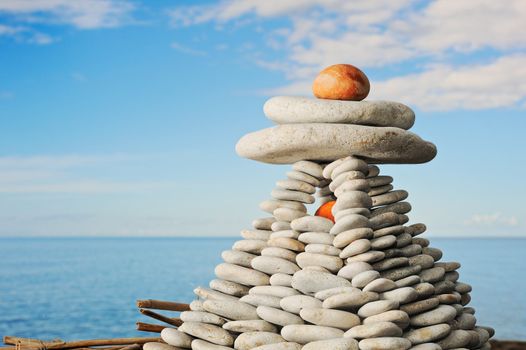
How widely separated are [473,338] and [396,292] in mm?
893

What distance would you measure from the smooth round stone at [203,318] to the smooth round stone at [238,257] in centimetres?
46

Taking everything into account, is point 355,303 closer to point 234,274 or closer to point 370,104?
point 234,274

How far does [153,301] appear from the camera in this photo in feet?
20.4

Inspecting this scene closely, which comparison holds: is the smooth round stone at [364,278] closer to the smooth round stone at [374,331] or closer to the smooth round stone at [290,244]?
the smooth round stone at [374,331]

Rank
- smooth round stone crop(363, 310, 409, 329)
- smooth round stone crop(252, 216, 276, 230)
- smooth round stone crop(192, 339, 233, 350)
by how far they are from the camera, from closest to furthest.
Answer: smooth round stone crop(363, 310, 409, 329)
smooth round stone crop(192, 339, 233, 350)
smooth round stone crop(252, 216, 276, 230)

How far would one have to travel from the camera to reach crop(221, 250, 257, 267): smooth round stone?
556cm

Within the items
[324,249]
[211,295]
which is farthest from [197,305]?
[324,249]

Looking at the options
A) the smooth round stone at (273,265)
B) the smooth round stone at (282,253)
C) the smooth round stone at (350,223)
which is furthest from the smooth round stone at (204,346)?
the smooth round stone at (350,223)

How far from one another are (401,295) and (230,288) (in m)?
1.24

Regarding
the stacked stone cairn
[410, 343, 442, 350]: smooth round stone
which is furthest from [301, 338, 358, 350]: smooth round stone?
[410, 343, 442, 350]: smooth round stone

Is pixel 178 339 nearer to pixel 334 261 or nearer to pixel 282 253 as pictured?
pixel 282 253

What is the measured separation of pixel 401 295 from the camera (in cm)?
494

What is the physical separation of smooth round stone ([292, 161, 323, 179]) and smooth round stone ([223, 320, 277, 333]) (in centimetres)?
120

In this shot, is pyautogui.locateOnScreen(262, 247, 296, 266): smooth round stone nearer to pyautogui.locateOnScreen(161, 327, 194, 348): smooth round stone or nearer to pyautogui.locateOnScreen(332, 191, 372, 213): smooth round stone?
pyautogui.locateOnScreen(332, 191, 372, 213): smooth round stone
